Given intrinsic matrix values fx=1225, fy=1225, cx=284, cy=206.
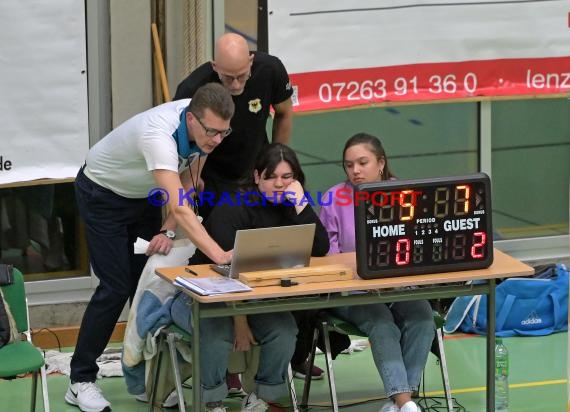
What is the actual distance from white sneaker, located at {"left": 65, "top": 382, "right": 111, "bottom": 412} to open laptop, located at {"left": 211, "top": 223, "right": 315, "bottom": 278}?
993mm

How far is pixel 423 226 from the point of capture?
5352 mm

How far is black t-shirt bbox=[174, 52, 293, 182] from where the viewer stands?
602cm

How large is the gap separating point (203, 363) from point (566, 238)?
11.0ft

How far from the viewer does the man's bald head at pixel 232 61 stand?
5.70m

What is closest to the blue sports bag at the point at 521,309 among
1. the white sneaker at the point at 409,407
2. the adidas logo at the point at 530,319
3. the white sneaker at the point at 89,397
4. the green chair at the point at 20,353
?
the adidas logo at the point at 530,319

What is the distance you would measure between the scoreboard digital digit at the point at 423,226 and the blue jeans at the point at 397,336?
→ 0.34 m

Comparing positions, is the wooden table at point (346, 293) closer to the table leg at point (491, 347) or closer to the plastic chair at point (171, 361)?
the table leg at point (491, 347)

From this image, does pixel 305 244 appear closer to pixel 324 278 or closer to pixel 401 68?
pixel 324 278

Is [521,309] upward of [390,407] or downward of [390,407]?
upward

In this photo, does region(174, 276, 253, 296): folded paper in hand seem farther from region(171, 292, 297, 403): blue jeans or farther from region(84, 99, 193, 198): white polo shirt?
region(84, 99, 193, 198): white polo shirt

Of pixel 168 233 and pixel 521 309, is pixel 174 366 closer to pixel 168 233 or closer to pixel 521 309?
pixel 168 233

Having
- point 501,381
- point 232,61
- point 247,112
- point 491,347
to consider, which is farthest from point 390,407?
point 232,61

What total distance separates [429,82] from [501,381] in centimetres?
210

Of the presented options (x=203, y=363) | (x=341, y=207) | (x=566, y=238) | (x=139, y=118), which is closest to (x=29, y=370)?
(x=203, y=363)
